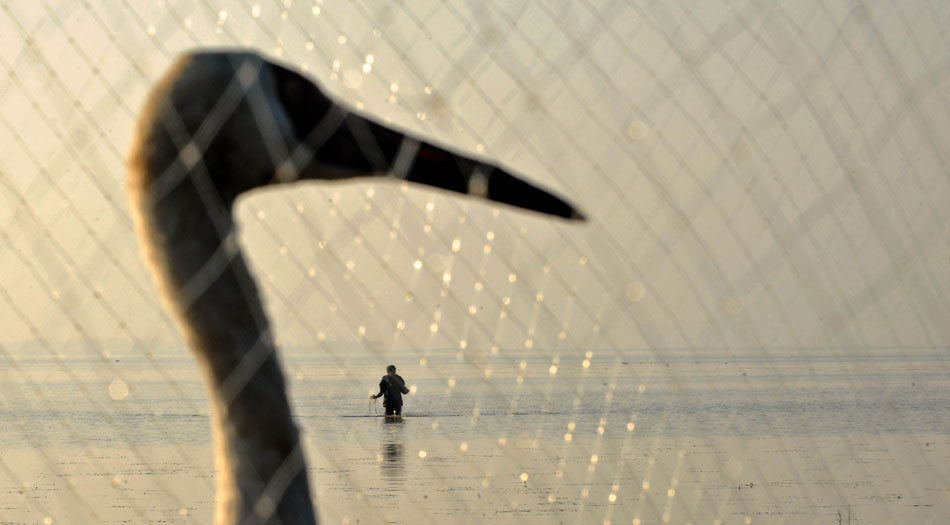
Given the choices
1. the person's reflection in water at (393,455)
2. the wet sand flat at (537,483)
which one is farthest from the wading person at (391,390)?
the wet sand flat at (537,483)

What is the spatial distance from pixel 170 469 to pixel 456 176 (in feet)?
45.0

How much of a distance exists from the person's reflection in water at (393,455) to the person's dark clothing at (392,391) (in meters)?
0.31

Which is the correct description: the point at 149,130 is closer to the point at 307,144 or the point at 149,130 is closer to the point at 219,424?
the point at 307,144

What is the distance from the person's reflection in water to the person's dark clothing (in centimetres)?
31

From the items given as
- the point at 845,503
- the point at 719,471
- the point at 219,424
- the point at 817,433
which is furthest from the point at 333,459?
the point at 219,424

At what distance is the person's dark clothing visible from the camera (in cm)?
2275

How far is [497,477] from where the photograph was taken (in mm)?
15219

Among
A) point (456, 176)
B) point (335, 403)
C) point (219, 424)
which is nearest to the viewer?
point (456, 176)

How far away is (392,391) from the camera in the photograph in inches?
906

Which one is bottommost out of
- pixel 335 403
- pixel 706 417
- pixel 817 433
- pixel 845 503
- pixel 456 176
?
pixel 456 176

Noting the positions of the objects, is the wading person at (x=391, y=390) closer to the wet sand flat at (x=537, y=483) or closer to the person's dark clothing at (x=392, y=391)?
the person's dark clothing at (x=392, y=391)

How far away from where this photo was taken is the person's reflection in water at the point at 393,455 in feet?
49.8

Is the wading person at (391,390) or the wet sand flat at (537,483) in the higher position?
the wading person at (391,390)

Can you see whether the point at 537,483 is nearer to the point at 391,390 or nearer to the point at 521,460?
the point at 521,460
